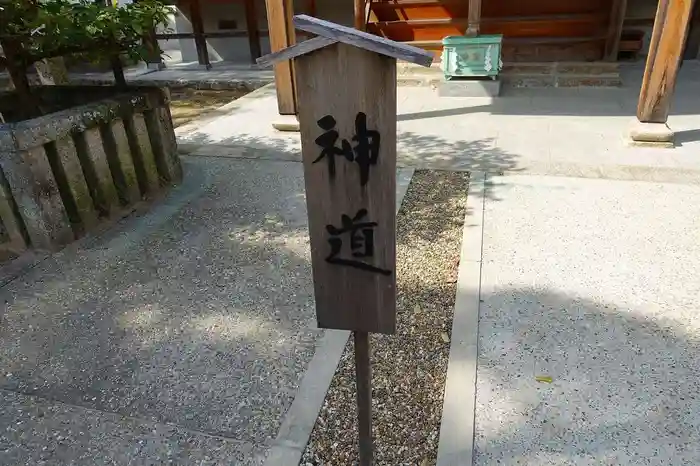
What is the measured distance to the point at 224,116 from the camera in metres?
7.33

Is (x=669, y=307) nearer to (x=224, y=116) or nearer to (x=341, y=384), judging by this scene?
(x=341, y=384)

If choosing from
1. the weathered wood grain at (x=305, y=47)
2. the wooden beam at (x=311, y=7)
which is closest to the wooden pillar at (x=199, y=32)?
the wooden beam at (x=311, y=7)

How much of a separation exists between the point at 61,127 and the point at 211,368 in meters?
2.28

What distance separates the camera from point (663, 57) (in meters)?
4.73

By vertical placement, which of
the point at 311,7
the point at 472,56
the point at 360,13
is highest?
the point at 311,7

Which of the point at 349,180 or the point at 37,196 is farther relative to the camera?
the point at 37,196

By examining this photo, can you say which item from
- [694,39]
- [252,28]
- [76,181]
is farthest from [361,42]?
[252,28]

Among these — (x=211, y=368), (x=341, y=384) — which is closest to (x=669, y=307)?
(x=341, y=384)

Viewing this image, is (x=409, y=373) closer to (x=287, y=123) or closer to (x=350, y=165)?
(x=350, y=165)

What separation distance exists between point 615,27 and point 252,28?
7.65 meters

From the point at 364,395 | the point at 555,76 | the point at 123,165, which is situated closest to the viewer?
the point at 364,395

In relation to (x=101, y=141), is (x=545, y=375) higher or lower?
lower

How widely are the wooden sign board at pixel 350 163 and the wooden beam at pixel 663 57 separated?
4.54 m

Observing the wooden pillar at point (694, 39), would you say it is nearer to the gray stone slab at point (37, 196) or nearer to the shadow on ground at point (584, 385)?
the shadow on ground at point (584, 385)
